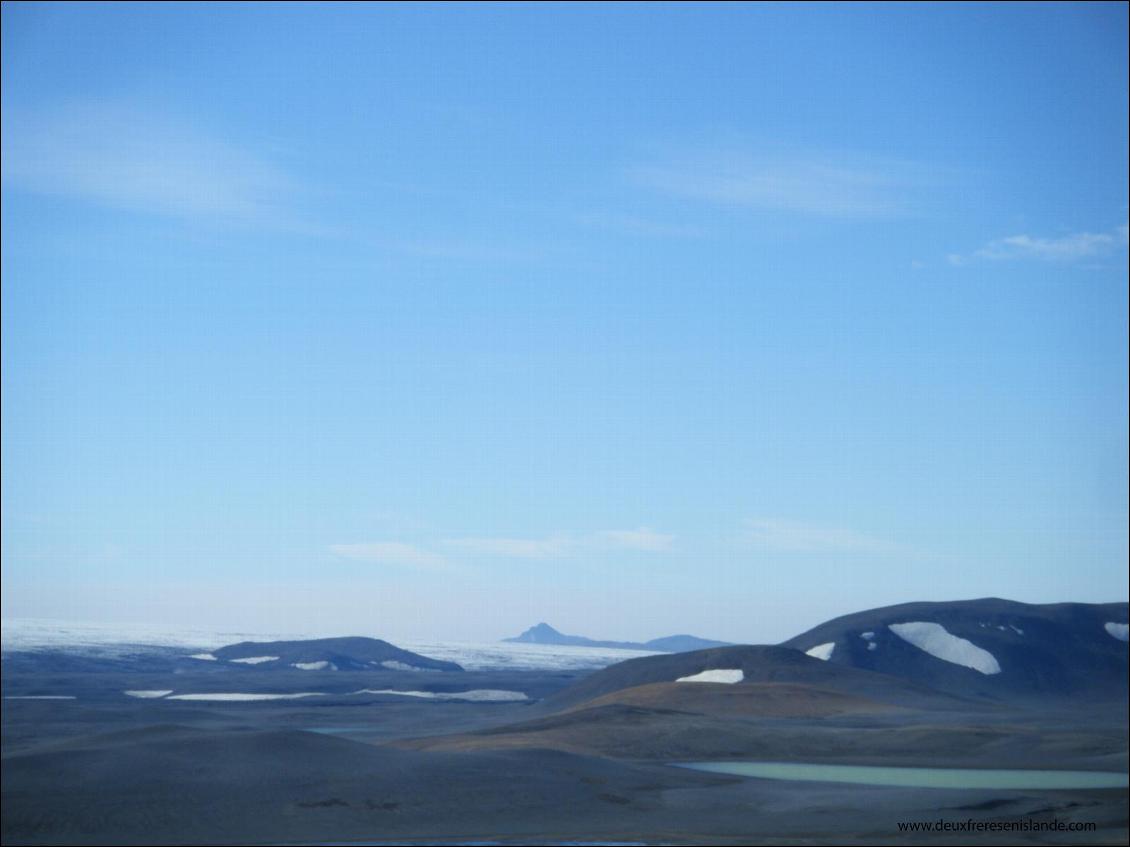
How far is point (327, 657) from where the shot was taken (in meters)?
126

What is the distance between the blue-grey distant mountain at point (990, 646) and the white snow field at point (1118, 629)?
0.06 m

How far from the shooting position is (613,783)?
103 ft

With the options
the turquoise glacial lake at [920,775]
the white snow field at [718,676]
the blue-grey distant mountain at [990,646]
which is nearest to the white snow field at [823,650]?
the blue-grey distant mountain at [990,646]

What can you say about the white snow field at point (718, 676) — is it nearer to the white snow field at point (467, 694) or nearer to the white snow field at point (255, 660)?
the white snow field at point (467, 694)

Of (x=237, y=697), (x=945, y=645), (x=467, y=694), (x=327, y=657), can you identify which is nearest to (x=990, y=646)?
(x=945, y=645)

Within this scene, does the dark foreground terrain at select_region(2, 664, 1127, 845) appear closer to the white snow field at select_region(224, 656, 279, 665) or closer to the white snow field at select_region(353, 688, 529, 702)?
the white snow field at select_region(353, 688, 529, 702)

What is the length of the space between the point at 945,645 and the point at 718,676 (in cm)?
1781

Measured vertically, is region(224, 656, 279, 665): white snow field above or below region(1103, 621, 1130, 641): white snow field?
below

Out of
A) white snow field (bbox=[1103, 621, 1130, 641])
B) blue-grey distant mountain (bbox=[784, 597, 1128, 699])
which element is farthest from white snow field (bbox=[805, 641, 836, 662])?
white snow field (bbox=[1103, 621, 1130, 641])

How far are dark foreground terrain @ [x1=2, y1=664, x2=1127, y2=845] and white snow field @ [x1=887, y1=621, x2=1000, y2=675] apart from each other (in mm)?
24241

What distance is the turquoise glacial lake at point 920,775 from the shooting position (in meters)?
32.6

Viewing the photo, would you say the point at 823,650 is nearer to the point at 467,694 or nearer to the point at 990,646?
the point at 990,646

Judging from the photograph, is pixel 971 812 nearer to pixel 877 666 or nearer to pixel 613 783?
pixel 613 783

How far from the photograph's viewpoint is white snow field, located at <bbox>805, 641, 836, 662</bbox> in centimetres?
7838
